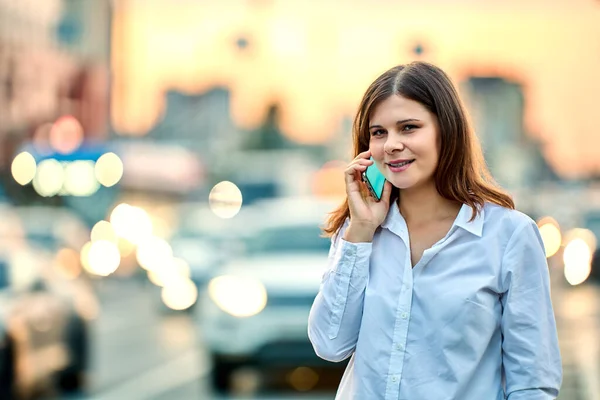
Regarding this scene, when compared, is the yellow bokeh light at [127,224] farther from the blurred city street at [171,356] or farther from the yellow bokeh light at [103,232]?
the blurred city street at [171,356]

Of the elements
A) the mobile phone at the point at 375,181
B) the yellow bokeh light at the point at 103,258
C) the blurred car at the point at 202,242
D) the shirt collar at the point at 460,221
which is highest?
the mobile phone at the point at 375,181

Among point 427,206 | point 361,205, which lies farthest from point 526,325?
point 361,205

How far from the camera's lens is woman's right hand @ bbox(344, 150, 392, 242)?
10.7ft

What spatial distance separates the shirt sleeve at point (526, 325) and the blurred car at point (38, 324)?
25.8 feet

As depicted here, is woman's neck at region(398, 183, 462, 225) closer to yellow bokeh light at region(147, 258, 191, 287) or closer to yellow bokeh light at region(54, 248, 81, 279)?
yellow bokeh light at region(54, 248, 81, 279)

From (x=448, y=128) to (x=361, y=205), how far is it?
292 mm

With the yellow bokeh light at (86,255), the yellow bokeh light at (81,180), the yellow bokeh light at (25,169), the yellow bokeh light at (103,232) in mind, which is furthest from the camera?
the yellow bokeh light at (25,169)

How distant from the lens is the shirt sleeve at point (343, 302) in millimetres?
A: 3201

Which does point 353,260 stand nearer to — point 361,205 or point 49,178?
point 361,205

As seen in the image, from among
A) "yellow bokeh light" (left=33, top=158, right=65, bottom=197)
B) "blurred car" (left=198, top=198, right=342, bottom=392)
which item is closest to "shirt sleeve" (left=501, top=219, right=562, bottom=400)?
"blurred car" (left=198, top=198, right=342, bottom=392)

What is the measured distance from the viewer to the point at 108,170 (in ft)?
96.6

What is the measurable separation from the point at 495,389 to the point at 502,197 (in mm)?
487

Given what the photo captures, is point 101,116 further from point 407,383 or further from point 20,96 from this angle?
point 407,383

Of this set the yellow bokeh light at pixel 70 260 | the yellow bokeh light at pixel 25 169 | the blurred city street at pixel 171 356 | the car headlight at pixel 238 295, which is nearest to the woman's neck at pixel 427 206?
the blurred city street at pixel 171 356
